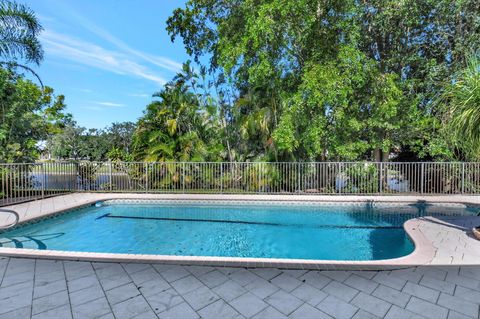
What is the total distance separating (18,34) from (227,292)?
9929 mm

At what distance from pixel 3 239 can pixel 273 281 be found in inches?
232

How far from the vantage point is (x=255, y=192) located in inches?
424

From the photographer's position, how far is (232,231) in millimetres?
7070

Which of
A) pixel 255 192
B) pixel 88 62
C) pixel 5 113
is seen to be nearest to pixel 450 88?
pixel 255 192

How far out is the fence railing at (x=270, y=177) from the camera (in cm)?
1069

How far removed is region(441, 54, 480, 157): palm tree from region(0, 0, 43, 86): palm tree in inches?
443

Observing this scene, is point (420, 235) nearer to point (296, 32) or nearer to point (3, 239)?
point (296, 32)

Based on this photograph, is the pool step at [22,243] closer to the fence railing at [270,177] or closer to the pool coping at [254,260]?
the pool coping at [254,260]

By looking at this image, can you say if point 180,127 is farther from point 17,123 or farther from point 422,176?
point 422,176

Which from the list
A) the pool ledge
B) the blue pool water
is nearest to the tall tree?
the blue pool water

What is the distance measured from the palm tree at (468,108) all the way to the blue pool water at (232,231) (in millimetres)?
2179

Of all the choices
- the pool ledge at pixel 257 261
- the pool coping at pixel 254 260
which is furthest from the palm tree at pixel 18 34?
the pool ledge at pixel 257 261

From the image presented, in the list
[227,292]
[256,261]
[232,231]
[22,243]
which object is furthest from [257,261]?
[22,243]

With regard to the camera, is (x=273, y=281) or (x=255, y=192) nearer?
(x=273, y=281)
